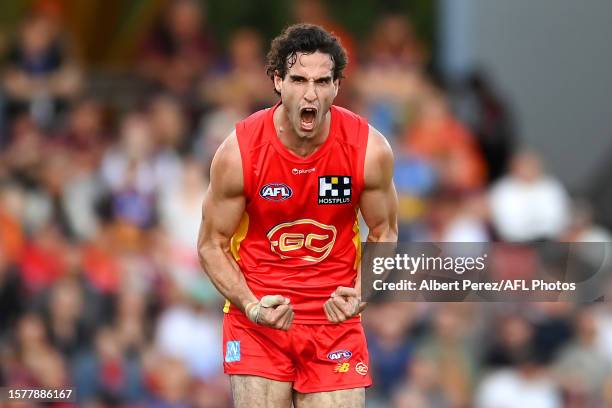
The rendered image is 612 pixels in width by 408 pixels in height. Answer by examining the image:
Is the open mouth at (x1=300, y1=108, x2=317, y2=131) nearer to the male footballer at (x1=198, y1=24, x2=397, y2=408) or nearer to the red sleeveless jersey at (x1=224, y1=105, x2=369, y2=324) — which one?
the male footballer at (x1=198, y1=24, x2=397, y2=408)

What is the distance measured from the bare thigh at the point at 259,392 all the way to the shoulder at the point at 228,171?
0.96 metres

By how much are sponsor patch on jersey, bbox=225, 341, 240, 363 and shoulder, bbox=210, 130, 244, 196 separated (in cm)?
79

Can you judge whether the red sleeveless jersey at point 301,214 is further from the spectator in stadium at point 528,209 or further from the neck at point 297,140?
the spectator in stadium at point 528,209

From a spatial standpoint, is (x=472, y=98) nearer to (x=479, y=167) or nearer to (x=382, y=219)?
(x=479, y=167)

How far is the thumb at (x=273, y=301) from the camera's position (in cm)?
714

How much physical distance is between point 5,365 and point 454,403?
380 centimetres

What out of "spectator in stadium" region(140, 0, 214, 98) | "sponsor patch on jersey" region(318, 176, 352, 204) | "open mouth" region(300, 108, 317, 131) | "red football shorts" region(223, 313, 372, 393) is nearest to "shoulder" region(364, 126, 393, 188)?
"sponsor patch on jersey" region(318, 176, 352, 204)

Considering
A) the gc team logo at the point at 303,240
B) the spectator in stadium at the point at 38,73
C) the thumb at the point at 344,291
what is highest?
the spectator in stadium at the point at 38,73

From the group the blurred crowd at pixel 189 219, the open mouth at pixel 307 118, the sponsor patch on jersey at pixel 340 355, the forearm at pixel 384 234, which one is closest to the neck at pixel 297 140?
the open mouth at pixel 307 118

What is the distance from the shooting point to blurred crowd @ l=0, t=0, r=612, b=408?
12.3m

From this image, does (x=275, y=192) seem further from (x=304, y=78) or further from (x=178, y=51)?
(x=178, y=51)

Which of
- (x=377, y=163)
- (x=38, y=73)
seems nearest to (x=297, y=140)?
(x=377, y=163)

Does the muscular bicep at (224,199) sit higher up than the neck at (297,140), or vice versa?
the neck at (297,140)

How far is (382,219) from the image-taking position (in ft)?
24.5
